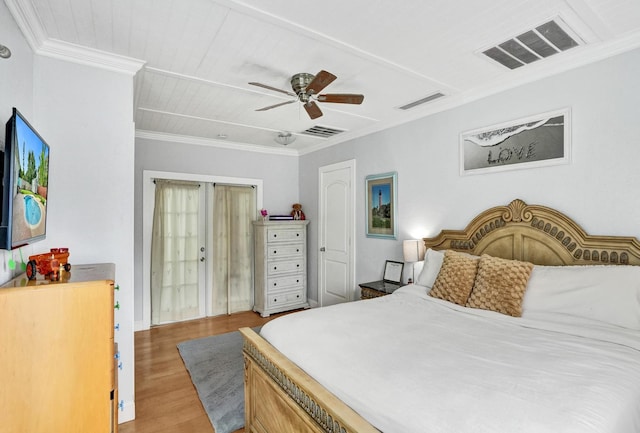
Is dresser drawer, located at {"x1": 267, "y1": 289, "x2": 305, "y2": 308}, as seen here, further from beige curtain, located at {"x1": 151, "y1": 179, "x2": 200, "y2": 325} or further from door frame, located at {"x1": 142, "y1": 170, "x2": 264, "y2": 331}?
door frame, located at {"x1": 142, "y1": 170, "x2": 264, "y2": 331}

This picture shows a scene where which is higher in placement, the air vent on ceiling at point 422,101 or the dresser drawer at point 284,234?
the air vent on ceiling at point 422,101

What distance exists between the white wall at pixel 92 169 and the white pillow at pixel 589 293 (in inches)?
111

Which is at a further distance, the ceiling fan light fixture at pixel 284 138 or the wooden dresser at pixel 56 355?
the ceiling fan light fixture at pixel 284 138

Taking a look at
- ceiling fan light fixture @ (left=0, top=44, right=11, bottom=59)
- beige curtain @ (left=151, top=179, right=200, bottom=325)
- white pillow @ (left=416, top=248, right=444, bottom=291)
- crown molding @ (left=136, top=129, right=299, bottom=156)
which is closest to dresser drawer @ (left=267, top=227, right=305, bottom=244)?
beige curtain @ (left=151, top=179, right=200, bottom=325)

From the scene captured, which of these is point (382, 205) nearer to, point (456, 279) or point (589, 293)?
point (456, 279)

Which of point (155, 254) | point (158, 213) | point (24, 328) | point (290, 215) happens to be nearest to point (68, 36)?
point (24, 328)

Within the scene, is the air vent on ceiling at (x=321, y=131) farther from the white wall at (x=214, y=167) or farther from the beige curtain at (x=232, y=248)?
the beige curtain at (x=232, y=248)

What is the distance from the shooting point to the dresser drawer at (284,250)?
481cm

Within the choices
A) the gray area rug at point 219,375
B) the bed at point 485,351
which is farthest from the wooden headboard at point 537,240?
the gray area rug at point 219,375

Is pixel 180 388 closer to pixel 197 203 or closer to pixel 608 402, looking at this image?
pixel 197 203

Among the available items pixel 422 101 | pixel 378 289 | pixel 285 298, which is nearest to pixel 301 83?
pixel 422 101

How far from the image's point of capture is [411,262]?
135 inches

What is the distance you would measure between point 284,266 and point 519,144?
3452mm

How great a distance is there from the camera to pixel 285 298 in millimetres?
4938
